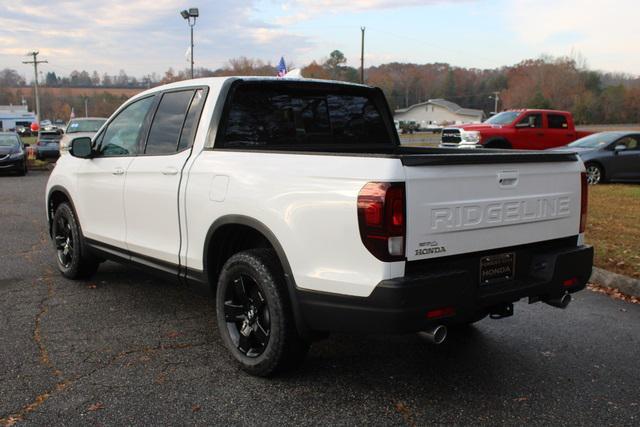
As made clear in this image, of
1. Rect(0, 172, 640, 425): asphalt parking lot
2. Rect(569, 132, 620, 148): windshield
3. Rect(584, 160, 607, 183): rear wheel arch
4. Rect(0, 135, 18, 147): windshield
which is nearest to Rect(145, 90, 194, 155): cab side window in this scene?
Rect(0, 172, 640, 425): asphalt parking lot

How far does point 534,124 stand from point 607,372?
15740 millimetres

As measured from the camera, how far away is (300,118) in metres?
4.59

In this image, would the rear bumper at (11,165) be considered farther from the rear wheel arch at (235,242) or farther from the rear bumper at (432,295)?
the rear bumper at (432,295)

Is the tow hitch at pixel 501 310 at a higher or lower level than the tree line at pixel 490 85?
lower

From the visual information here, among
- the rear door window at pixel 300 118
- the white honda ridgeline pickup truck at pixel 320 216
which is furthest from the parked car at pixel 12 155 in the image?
the rear door window at pixel 300 118

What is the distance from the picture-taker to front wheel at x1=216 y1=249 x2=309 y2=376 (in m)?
3.40

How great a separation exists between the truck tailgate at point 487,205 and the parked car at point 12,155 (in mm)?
19108

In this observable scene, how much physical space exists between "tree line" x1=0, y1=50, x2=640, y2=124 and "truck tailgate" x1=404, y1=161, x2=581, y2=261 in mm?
51465

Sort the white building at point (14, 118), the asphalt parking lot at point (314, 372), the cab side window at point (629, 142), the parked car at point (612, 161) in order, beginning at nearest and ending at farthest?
the asphalt parking lot at point (314, 372) < the parked car at point (612, 161) < the cab side window at point (629, 142) < the white building at point (14, 118)

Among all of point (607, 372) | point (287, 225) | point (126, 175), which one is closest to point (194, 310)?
point (126, 175)

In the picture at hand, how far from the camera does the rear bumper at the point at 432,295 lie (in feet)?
9.53

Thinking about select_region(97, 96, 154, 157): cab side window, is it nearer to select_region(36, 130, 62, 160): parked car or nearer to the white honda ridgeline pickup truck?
the white honda ridgeline pickup truck

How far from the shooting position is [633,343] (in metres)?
4.36

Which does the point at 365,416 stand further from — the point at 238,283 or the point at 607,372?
the point at 607,372
